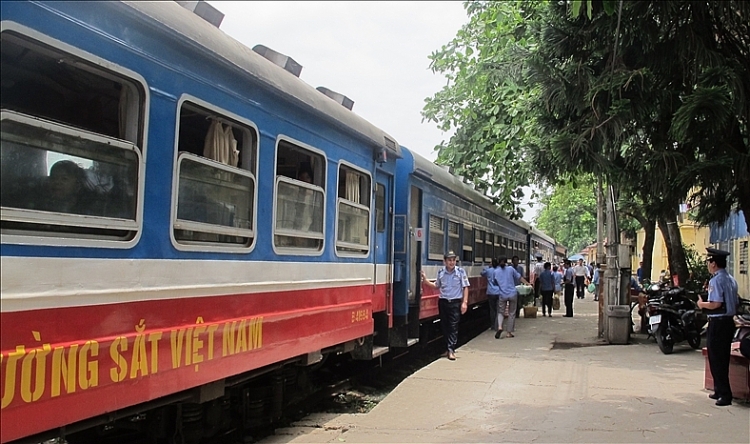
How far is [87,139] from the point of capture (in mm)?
3410

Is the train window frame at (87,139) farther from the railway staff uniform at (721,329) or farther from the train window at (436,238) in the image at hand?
the train window at (436,238)

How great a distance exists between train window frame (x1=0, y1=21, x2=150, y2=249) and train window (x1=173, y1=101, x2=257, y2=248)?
367 millimetres

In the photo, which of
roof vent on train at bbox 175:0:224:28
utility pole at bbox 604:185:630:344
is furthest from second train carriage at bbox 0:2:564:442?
utility pole at bbox 604:185:630:344

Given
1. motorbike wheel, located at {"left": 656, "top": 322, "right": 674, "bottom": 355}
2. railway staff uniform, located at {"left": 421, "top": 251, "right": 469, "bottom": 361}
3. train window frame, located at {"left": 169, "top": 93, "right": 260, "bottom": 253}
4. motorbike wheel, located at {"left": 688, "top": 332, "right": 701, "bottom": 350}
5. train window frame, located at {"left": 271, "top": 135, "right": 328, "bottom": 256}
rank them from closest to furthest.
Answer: train window frame, located at {"left": 169, "top": 93, "right": 260, "bottom": 253} → train window frame, located at {"left": 271, "top": 135, "right": 328, "bottom": 256} → railway staff uniform, located at {"left": 421, "top": 251, "right": 469, "bottom": 361} → motorbike wheel, located at {"left": 656, "top": 322, "right": 674, "bottom": 355} → motorbike wheel, located at {"left": 688, "top": 332, "right": 701, "bottom": 350}

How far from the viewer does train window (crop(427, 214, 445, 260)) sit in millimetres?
10859

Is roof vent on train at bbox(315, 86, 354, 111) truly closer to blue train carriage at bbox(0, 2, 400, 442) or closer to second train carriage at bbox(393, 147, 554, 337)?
blue train carriage at bbox(0, 2, 400, 442)

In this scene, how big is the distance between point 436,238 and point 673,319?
3881 mm

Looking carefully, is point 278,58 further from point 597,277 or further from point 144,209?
point 597,277

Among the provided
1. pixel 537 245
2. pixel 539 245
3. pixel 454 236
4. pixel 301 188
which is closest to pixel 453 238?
pixel 454 236

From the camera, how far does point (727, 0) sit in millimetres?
5750

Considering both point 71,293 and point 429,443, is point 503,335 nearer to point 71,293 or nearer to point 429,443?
point 429,443

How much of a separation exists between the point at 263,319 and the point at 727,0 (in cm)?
462

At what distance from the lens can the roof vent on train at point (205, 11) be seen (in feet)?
15.3

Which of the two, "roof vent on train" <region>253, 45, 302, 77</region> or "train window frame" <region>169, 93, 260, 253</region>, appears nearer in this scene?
"train window frame" <region>169, 93, 260, 253</region>
